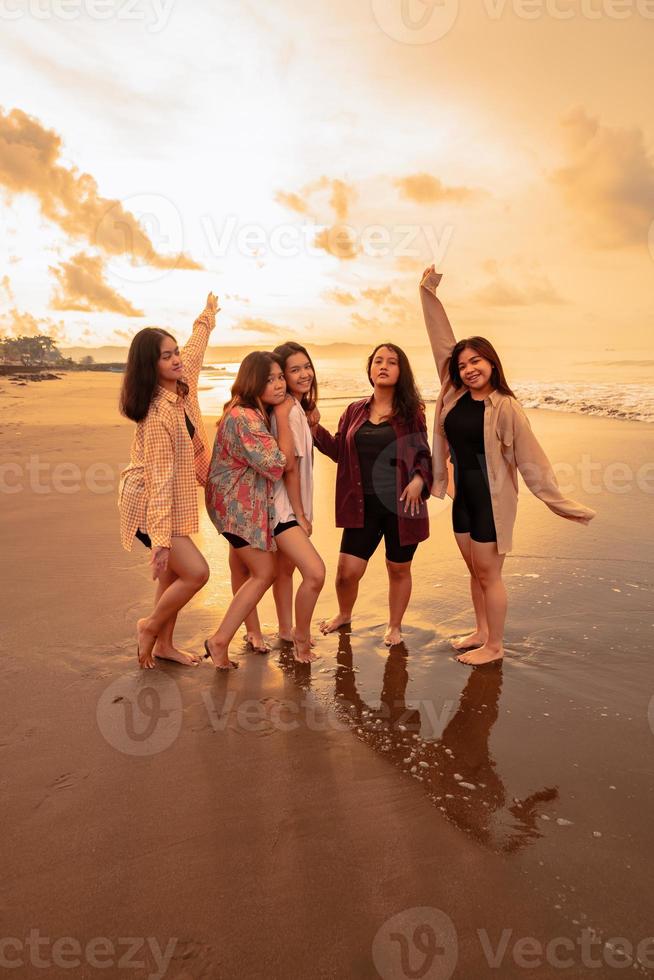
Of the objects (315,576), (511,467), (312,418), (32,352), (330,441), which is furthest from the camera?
(32,352)

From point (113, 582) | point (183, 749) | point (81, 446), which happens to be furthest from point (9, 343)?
point (183, 749)

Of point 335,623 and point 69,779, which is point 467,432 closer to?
point 335,623

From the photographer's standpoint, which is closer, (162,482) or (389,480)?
(162,482)

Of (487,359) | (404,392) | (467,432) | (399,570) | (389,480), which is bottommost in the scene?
(399,570)

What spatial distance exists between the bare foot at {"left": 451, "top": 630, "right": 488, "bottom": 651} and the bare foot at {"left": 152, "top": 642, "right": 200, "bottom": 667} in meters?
1.65

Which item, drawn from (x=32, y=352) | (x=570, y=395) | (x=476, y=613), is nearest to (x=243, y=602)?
(x=476, y=613)

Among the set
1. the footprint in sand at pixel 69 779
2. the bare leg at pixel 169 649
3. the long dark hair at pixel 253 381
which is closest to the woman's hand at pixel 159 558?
the bare leg at pixel 169 649

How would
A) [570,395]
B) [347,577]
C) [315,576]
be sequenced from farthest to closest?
[570,395] < [347,577] < [315,576]

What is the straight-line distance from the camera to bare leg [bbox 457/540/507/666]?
13.3 ft

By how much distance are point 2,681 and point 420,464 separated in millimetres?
2844

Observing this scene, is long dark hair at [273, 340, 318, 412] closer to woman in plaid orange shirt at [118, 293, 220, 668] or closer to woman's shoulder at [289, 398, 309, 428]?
woman's shoulder at [289, 398, 309, 428]

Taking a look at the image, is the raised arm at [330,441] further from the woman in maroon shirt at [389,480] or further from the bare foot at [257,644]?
the bare foot at [257,644]

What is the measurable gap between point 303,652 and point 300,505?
90 centimetres

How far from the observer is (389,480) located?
450 cm
